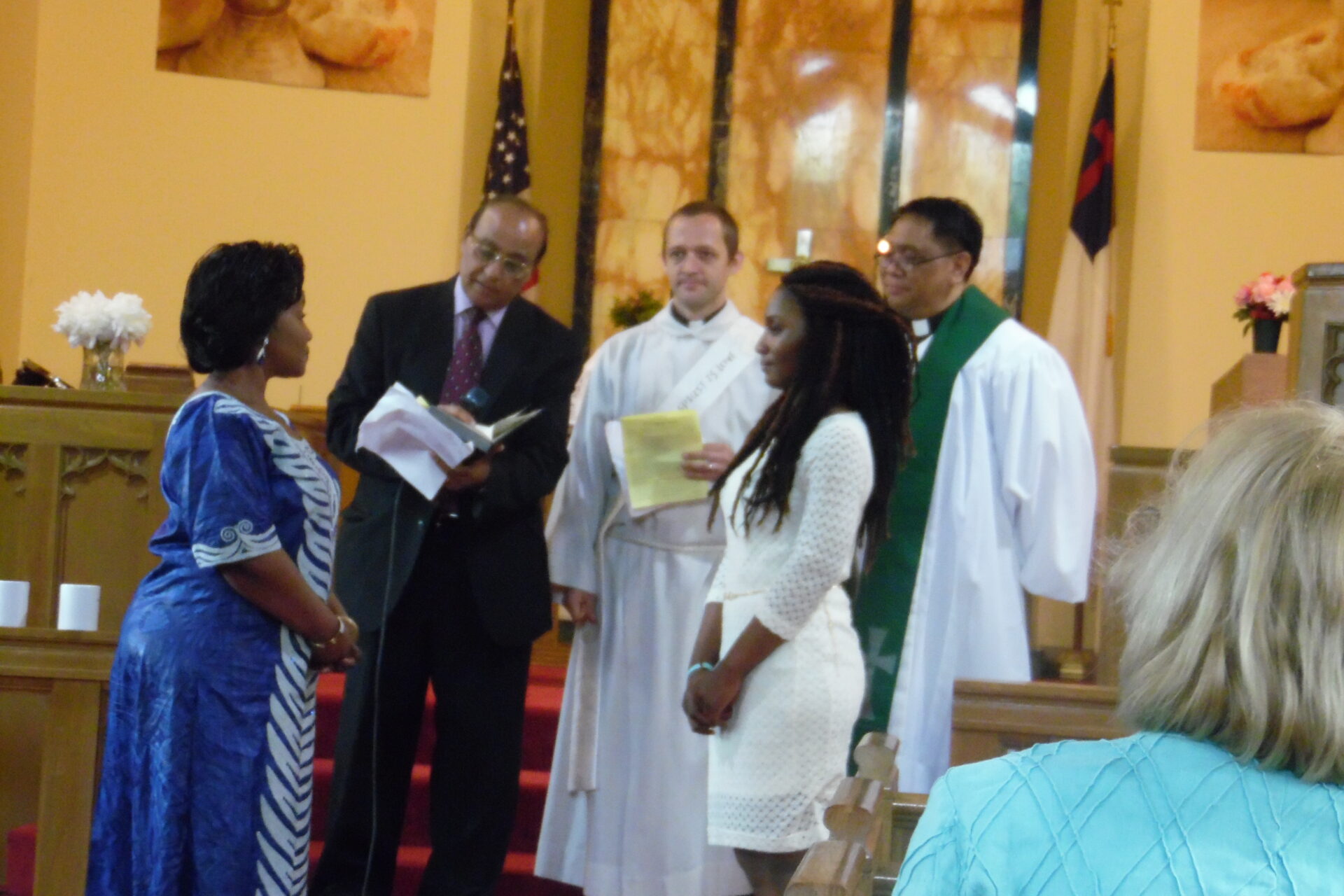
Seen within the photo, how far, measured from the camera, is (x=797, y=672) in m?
3.19

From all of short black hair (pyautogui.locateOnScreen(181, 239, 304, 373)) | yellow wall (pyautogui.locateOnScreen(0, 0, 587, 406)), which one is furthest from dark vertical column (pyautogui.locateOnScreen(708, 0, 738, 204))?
short black hair (pyautogui.locateOnScreen(181, 239, 304, 373))

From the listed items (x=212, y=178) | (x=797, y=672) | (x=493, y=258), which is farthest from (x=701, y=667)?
(x=212, y=178)

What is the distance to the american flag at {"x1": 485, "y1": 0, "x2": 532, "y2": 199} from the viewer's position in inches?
334

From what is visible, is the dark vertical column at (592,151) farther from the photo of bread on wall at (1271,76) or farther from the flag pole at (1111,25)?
the photo of bread on wall at (1271,76)

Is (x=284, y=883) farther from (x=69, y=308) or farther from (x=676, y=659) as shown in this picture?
(x=69, y=308)

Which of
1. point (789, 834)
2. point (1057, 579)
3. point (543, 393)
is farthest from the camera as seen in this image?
point (543, 393)

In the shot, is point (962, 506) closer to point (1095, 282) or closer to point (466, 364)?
point (466, 364)

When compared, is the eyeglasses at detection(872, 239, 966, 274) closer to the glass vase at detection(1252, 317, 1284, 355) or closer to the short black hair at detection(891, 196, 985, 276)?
the short black hair at detection(891, 196, 985, 276)

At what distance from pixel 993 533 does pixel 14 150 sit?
6116mm

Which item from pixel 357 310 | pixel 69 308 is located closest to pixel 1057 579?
pixel 69 308

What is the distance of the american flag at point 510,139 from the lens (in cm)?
849

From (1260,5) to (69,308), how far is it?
248 inches

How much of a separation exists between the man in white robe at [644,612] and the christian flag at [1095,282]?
407cm

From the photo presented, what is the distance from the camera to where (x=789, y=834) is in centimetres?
311
